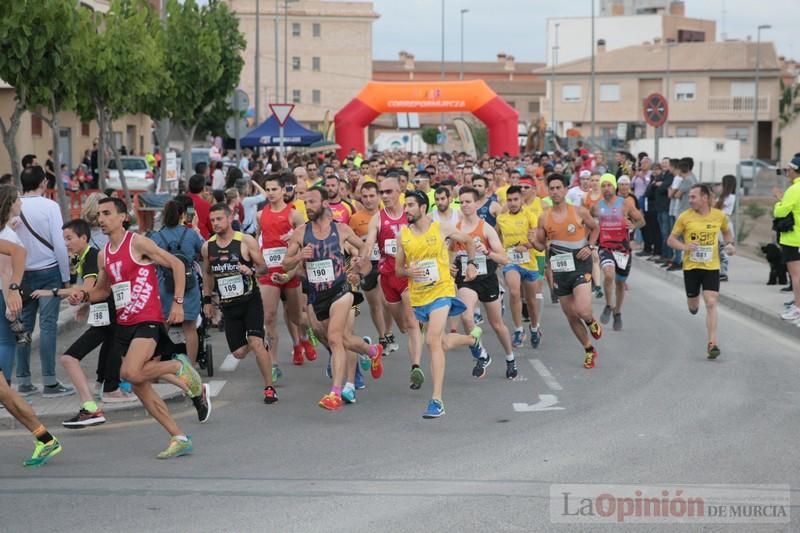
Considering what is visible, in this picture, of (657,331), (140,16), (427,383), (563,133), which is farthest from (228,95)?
(563,133)

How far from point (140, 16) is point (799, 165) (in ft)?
45.6

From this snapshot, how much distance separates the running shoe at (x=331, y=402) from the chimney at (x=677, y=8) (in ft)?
338

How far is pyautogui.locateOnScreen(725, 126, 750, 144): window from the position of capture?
259 ft

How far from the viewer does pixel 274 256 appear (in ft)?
41.0

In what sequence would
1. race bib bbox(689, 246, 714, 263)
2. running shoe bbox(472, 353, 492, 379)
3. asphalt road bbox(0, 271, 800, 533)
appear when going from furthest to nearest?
race bib bbox(689, 246, 714, 263) → running shoe bbox(472, 353, 492, 379) → asphalt road bbox(0, 271, 800, 533)

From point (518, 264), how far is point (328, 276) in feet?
13.2

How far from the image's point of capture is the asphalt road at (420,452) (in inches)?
283

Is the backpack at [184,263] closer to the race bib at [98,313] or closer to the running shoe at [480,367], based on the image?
the race bib at [98,313]

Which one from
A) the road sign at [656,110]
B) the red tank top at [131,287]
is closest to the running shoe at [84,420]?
the red tank top at [131,287]

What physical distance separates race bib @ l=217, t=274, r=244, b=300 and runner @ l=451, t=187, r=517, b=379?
2.09 m

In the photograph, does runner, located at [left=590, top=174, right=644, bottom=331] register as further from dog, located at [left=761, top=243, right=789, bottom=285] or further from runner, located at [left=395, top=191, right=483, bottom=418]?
runner, located at [left=395, top=191, right=483, bottom=418]

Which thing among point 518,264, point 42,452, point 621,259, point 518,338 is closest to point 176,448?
point 42,452

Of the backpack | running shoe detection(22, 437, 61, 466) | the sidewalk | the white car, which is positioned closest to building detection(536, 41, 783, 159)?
the white car

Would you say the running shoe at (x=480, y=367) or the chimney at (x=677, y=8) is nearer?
the running shoe at (x=480, y=367)
